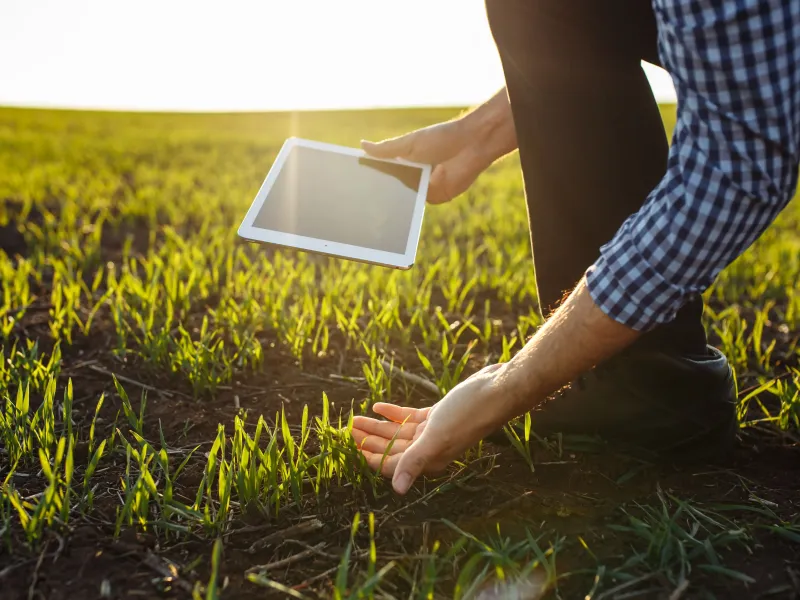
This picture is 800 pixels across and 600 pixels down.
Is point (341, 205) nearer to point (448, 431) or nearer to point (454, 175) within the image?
point (454, 175)

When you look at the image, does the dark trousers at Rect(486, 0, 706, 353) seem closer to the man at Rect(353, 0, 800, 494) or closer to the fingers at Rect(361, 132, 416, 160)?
the man at Rect(353, 0, 800, 494)

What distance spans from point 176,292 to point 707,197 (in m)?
2.10

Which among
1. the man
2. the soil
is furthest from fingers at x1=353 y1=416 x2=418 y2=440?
the soil

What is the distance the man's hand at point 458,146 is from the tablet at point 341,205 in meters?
0.05

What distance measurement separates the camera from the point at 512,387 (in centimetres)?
143

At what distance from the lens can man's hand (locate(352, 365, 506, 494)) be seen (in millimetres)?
1466

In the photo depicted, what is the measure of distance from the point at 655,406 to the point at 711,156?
0.78 m

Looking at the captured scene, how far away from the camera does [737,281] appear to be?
135 inches

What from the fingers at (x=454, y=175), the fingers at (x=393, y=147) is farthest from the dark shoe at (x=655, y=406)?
the fingers at (x=393, y=147)

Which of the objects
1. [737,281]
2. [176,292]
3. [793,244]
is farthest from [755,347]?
[793,244]

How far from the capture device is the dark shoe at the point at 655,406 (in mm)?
1737

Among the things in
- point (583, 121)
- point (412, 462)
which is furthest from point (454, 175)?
point (412, 462)

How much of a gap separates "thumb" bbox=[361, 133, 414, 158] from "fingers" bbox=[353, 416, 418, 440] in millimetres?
948

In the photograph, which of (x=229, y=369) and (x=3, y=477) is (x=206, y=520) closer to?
(x=3, y=477)
